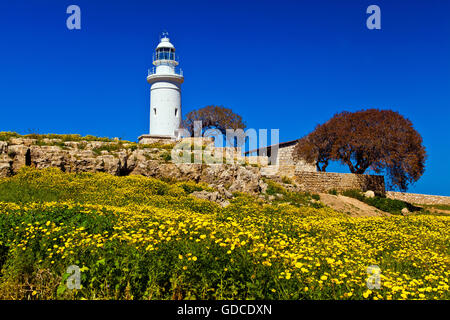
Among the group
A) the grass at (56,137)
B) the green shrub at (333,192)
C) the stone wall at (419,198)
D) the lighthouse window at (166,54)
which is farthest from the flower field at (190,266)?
the lighthouse window at (166,54)

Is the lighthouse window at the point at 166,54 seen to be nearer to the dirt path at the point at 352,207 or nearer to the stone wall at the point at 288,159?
the stone wall at the point at 288,159

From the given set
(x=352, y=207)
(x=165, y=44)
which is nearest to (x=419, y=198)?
(x=352, y=207)

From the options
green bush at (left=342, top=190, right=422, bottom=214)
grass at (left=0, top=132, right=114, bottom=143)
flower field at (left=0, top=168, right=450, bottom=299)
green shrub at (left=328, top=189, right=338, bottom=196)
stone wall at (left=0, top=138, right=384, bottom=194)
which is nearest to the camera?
flower field at (left=0, top=168, right=450, bottom=299)

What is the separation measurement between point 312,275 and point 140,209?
29.8ft

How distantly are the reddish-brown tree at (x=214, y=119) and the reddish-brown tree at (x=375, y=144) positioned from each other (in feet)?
44.2

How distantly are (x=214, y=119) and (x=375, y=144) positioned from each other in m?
21.4

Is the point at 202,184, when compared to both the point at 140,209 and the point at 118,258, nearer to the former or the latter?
the point at 140,209

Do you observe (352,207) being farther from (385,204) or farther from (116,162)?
(116,162)

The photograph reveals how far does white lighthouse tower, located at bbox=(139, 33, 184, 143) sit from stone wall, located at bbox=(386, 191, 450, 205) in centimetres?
2534

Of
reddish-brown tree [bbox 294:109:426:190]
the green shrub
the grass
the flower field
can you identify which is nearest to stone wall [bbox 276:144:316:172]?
reddish-brown tree [bbox 294:109:426:190]

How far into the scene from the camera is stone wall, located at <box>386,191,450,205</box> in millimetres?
40812

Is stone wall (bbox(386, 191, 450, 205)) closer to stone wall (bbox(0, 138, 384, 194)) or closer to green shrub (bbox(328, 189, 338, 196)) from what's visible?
green shrub (bbox(328, 189, 338, 196))

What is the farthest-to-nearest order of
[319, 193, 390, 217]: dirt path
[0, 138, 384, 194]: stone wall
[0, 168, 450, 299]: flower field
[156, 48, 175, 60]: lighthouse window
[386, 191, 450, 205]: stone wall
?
1. [156, 48, 175, 60]: lighthouse window
2. [386, 191, 450, 205]: stone wall
3. [319, 193, 390, 217]: dirt path
4. [0, 138, 384, 194]: stone wall
5. [0, 168, 450, 299]: flower field
